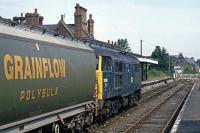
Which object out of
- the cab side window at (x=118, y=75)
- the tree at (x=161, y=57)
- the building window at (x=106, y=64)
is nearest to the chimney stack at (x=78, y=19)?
the cab side window at (x=118, y=75)

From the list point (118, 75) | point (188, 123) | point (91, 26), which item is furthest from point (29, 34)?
point (91, 26)

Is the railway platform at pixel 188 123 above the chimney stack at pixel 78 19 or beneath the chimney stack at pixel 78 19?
beneath

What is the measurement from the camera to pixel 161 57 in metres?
119

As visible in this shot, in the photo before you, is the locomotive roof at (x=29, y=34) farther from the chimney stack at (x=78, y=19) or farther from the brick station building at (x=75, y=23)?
the chimney stack at (x=78, y=19)

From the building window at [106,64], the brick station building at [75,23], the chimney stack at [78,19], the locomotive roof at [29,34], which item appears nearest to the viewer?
the locomotive roof at [29,34]

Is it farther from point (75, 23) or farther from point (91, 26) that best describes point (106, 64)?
point (91, 26)

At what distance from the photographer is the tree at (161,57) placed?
387 feet

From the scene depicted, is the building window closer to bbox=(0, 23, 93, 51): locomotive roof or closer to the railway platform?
the railway platform

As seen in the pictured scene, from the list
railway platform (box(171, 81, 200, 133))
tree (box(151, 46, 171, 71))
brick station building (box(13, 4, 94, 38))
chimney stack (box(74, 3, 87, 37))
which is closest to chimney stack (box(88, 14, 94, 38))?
brick station building (box(13, 4, 94, 38))

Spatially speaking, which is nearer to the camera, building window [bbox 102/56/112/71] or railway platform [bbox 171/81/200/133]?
railway platform [bbox 171/81/200/133]

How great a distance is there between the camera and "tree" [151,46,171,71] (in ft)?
387

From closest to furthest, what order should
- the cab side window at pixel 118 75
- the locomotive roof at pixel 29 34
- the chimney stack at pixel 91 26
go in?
the locomotive roof at pixel 29 34
the cab side window at pixel 118 75
the chimney stack at pixel 91 26

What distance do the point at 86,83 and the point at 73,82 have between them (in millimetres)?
1901

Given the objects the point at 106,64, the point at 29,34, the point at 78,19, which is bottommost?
the point at 106,64
